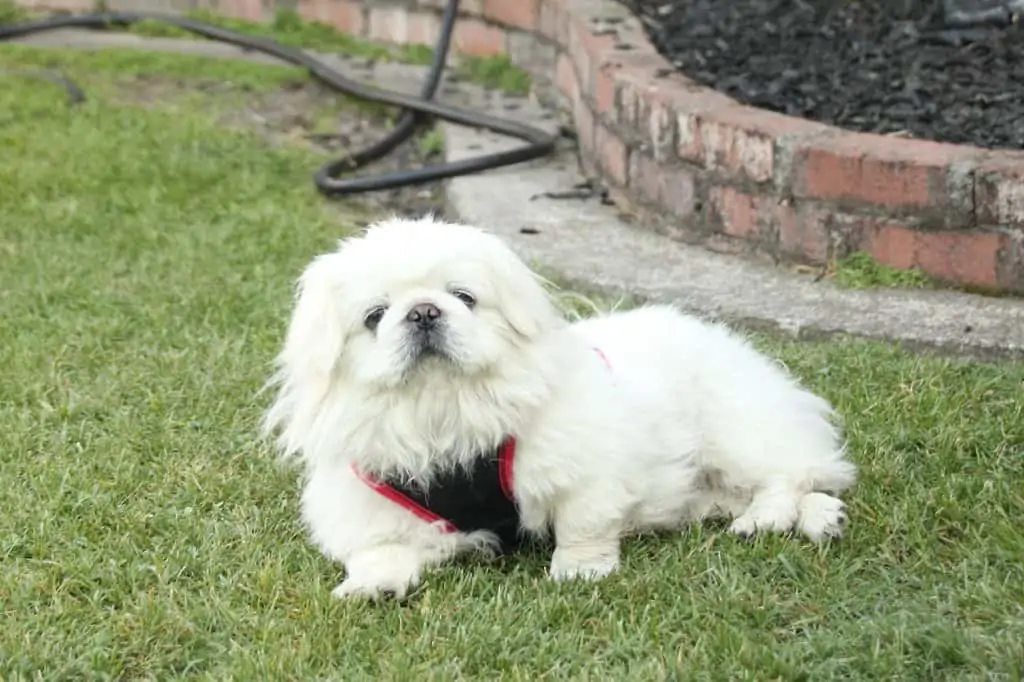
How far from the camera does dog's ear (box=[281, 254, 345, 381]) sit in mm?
3092

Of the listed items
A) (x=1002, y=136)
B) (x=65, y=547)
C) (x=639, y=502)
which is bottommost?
(x=65, y=547)

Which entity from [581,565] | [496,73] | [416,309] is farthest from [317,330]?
[496,73]

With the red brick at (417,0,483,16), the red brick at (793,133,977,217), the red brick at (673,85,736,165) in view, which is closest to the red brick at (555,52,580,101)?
the red brick at (417,0,483,16)

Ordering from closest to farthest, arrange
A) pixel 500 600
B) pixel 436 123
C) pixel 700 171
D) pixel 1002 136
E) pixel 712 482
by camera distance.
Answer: pixel 500 600, pixel 712 482, pixel 1002 136, pixel 700 171, pixel 436 123

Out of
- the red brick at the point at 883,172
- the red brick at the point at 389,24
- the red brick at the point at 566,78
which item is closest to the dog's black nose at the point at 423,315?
the red brick at the point at 883,172

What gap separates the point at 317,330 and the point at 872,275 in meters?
2.41

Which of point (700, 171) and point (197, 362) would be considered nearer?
point (197, 362)

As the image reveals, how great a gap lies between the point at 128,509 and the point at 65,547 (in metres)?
0.23

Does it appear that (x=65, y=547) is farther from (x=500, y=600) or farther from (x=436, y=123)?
(x=436, y=123)

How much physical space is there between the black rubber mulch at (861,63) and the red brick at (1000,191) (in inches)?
16.0

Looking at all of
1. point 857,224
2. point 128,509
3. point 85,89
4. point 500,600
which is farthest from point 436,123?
point 500,600

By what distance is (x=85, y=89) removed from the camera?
315 inches

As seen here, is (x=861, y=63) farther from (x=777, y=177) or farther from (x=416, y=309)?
(x=416, y=309)

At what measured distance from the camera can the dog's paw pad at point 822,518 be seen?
3.27m
